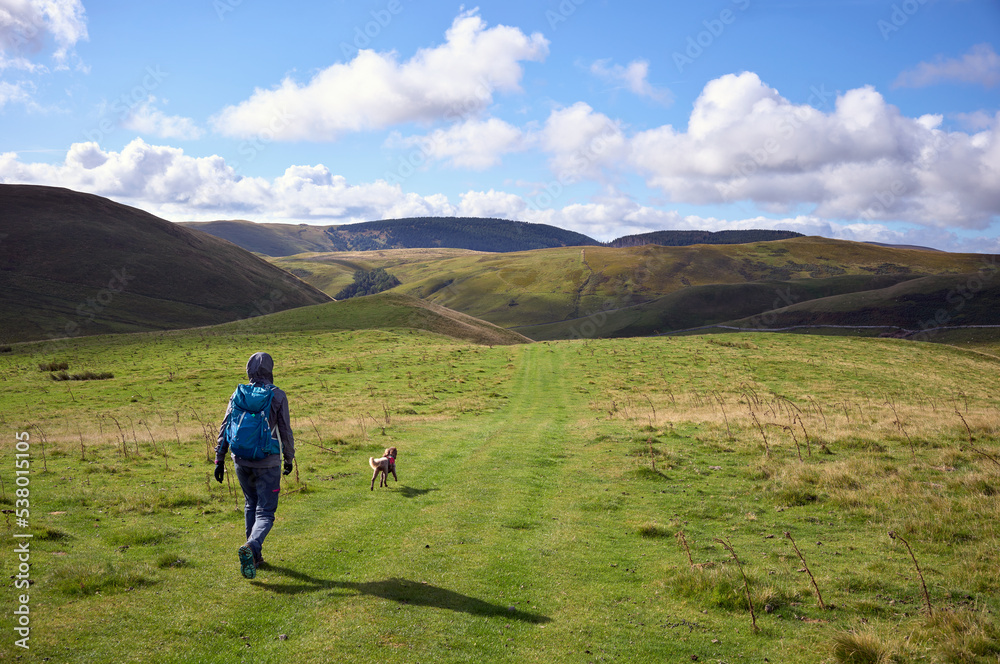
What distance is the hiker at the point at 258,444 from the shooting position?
28.8 ft

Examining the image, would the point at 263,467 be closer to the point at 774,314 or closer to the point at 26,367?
the point at 26,367

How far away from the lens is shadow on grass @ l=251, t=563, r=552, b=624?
7676mm

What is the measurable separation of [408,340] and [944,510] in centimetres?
5813

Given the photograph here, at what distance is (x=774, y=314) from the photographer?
135 meters

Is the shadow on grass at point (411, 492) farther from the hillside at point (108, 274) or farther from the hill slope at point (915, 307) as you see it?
the hill slope at point (915, 307)

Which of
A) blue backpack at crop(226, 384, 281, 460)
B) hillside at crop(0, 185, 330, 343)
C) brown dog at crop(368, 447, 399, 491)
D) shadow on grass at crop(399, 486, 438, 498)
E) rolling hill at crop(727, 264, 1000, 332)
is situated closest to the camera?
blue backpack at crop(226, 384, 281, 460)

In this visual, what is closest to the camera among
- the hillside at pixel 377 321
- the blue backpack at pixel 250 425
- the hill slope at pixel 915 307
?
the blue backpack at pixel 250 425

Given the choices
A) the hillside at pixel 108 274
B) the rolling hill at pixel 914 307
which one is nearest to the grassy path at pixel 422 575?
the hillside at pixel 108 274

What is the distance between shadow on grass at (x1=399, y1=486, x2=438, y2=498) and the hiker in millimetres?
4810

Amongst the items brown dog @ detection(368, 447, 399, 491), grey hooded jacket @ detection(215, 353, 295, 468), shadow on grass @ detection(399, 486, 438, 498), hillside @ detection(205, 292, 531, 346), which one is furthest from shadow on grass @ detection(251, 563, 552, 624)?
hillside @ detection(205, 292, 531, 346)

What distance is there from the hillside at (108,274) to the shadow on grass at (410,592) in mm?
117952

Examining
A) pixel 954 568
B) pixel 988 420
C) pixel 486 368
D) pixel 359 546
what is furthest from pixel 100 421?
pixel 988 420

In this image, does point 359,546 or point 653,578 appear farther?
point 359,546

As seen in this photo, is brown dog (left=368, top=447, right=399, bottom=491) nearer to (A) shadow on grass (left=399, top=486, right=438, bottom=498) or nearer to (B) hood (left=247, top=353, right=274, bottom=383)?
(A) shadow on grass (left=399, top=486, right=438, bottom=498)
